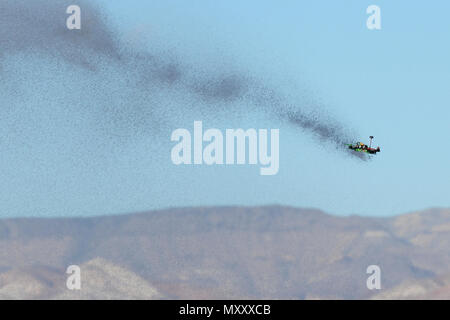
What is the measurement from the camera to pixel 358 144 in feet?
393
